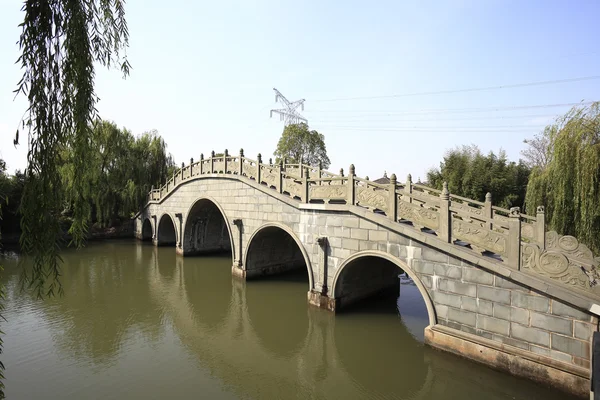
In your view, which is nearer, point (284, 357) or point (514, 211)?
point (514, 211)

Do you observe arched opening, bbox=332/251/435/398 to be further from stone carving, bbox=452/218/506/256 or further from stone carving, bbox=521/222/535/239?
stone carving, bbox=521/222/535/239

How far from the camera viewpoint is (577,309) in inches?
192

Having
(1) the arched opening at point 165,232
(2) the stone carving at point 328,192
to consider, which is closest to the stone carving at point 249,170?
(2) the stone carving at point 328,192

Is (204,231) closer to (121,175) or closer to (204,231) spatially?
(204,231)

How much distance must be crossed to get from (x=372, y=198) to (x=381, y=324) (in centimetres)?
307

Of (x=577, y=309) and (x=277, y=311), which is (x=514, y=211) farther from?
(x=277, y=311)

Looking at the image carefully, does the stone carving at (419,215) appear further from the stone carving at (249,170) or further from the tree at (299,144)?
the tree at (299,144)

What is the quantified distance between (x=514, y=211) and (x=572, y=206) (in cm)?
269

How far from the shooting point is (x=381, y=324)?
8.30 m

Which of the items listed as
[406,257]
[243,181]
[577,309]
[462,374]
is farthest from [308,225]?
[577,309]

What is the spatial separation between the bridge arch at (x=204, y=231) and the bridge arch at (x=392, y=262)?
351 inches

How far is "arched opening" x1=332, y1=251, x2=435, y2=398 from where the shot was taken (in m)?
6.02

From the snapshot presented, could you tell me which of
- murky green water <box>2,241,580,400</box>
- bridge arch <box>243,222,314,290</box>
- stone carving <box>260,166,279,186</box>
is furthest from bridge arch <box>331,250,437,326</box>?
stone carving <box>260,166,279,186</box>

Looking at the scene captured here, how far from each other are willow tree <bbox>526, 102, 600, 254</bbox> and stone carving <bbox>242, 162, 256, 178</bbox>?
27.9 feet
